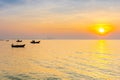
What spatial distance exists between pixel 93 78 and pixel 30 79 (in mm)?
12290

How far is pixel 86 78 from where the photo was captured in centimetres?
3759

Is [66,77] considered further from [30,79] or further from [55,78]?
[30,79]

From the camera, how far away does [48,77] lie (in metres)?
37.5

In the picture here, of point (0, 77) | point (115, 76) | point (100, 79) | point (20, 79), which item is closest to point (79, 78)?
point (100, 79)

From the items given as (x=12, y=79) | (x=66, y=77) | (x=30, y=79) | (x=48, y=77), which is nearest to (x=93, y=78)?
(x=66, y=77)

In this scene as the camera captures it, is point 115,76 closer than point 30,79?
No

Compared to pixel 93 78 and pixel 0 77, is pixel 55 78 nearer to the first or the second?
pixel 93 78

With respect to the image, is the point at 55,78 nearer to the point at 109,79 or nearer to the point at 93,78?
the point at 93,78

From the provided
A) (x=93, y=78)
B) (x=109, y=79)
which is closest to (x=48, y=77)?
(x=93, y=78)

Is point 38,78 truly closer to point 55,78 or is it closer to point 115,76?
point 55,78

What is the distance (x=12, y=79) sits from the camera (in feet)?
116

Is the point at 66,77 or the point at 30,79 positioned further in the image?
the point at 66,77

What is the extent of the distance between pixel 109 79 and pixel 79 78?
5845 mm

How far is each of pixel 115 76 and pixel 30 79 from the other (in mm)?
17611
